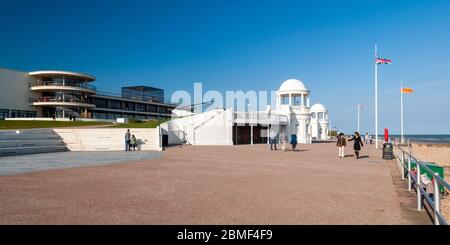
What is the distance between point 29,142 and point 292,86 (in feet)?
109

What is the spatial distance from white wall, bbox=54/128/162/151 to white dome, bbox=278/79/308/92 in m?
24.9

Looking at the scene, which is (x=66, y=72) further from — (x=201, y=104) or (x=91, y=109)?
(x=201, y=104)

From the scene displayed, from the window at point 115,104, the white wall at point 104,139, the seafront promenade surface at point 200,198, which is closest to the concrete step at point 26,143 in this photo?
the white wall at point 104,139

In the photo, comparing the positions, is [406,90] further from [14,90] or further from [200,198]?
[14,90]

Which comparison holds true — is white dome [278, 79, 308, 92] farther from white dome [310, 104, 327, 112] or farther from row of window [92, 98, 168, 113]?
row of window [92, 98, 168, 113]

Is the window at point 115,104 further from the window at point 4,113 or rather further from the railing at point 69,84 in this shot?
the window at point 4,113

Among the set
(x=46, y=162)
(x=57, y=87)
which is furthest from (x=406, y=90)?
(x=57, y=87)

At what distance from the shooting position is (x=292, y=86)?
45.6 m

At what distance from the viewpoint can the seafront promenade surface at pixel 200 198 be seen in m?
5.79

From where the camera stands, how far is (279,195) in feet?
25.8

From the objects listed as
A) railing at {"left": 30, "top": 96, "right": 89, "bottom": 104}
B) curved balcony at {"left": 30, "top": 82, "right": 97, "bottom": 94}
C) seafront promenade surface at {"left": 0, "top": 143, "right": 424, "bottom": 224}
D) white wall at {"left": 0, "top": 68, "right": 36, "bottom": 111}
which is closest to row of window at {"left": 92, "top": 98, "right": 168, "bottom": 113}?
curved balcony at {"left": 30, "top": 82, "right": 97, "bottom": 94}

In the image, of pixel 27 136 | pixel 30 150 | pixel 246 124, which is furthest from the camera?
pixel 246 124
